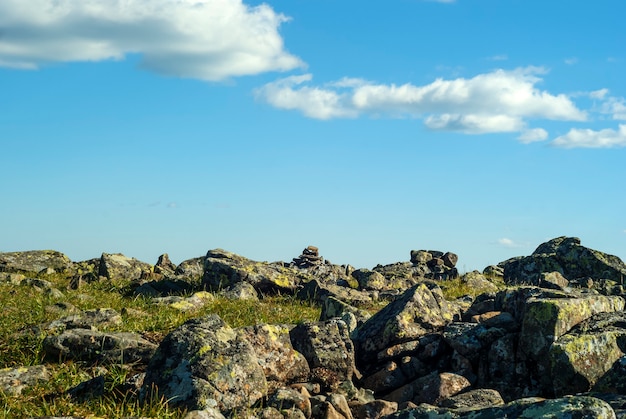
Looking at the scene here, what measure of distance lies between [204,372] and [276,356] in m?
2.53

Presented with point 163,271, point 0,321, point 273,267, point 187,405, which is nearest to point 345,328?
point 187,405

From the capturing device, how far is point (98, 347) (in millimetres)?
13570

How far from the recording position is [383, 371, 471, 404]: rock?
506 inches

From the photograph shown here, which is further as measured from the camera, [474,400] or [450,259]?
[450,259]

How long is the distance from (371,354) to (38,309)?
9.18 m

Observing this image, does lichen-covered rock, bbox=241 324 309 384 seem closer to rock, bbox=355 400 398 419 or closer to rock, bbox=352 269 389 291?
rock, bbox=355 400 398 419

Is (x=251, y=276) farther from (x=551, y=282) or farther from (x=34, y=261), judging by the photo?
(x=34, y=261)

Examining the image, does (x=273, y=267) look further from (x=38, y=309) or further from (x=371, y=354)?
(x=371, y=354)

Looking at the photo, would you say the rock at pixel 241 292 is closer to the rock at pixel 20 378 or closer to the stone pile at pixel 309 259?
the rock at pixel 20 378

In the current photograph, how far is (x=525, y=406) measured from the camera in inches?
324

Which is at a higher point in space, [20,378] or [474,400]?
[20,378]

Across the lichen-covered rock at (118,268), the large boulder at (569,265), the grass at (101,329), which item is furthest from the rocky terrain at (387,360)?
the large boulder at (569,265)

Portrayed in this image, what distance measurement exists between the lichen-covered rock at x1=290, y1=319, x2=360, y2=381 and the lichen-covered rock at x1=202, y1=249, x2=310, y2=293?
35.8 feet

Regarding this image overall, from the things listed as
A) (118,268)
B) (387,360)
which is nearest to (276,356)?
(387,360)
